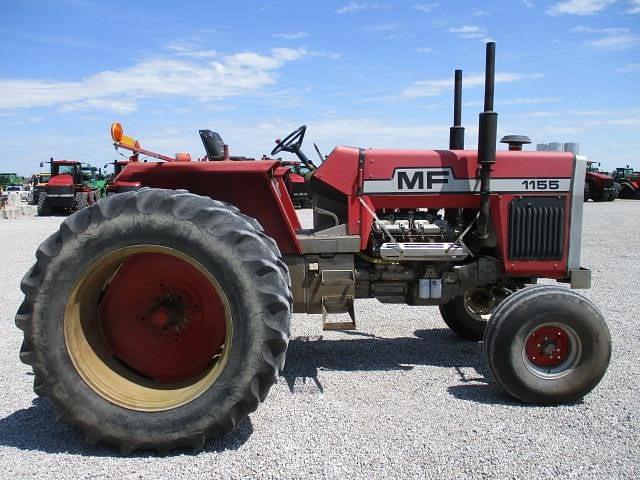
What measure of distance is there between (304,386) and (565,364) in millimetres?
1741

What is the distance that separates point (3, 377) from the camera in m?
4.12

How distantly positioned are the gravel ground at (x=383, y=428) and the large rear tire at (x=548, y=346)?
127 millimetres

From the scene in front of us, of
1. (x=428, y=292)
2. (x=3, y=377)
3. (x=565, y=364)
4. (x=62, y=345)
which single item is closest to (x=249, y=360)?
(x=62, y=345)

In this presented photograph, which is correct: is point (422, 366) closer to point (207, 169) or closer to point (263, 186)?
point (263, 186)

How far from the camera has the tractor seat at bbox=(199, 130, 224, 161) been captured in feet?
14.2

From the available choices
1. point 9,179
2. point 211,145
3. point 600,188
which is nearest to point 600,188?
point 600,188

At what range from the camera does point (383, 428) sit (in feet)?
10.5

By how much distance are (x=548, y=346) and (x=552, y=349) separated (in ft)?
0.11

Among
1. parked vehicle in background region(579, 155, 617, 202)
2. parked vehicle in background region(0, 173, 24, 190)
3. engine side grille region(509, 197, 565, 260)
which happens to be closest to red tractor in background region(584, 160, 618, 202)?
parked vehicle in background region(579, 155, 617, 202)

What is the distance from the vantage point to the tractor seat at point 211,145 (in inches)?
171

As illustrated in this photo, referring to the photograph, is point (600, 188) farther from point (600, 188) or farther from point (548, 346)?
point (548, 346)

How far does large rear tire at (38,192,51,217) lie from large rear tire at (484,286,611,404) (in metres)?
21.1

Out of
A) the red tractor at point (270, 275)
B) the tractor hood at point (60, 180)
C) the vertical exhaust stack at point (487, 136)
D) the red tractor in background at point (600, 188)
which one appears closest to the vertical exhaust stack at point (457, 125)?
the red tractor at point (270, 275)

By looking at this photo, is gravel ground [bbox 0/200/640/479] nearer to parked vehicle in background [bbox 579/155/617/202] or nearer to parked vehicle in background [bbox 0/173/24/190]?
parked vehicle in background [bbox 579/155/617/202]
